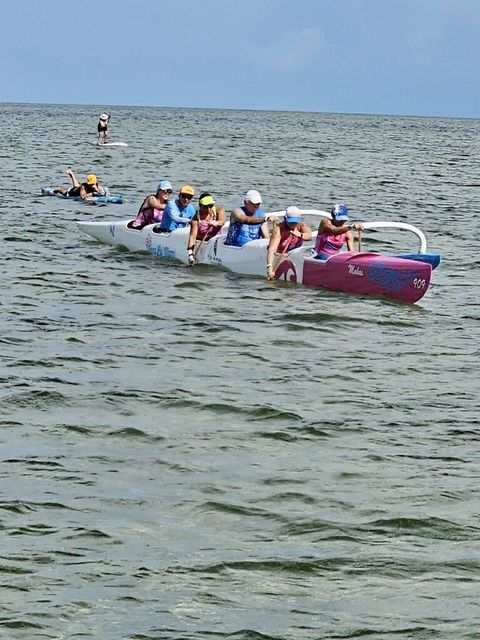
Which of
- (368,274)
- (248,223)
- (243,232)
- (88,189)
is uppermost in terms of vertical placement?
(88,189)

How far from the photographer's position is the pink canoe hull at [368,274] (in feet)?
53.1

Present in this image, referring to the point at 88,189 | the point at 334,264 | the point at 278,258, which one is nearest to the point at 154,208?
the point at 278,258

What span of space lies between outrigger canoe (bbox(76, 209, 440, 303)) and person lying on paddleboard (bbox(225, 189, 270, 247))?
16 cm

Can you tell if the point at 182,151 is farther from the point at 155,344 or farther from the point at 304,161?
the point at 155,344

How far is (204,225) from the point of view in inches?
761

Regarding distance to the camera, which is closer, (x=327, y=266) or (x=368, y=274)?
(x=368, y=274)

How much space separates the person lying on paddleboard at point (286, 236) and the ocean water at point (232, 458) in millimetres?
449

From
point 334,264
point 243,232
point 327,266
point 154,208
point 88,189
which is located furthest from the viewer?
point 88,189

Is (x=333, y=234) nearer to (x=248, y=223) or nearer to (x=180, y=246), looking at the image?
(x=248, y=223)

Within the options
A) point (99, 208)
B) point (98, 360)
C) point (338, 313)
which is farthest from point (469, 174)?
point (98, 360)

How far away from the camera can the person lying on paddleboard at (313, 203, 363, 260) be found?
55.7ft

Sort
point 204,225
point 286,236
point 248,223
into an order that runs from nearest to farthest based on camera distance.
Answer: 1. point 286,236
2. point 248,223
3. point 204,225

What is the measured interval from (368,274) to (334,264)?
561 millimetres

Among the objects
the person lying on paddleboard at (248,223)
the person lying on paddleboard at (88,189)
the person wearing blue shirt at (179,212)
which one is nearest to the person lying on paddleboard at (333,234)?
the person lying on paddleboard at (248,223)
